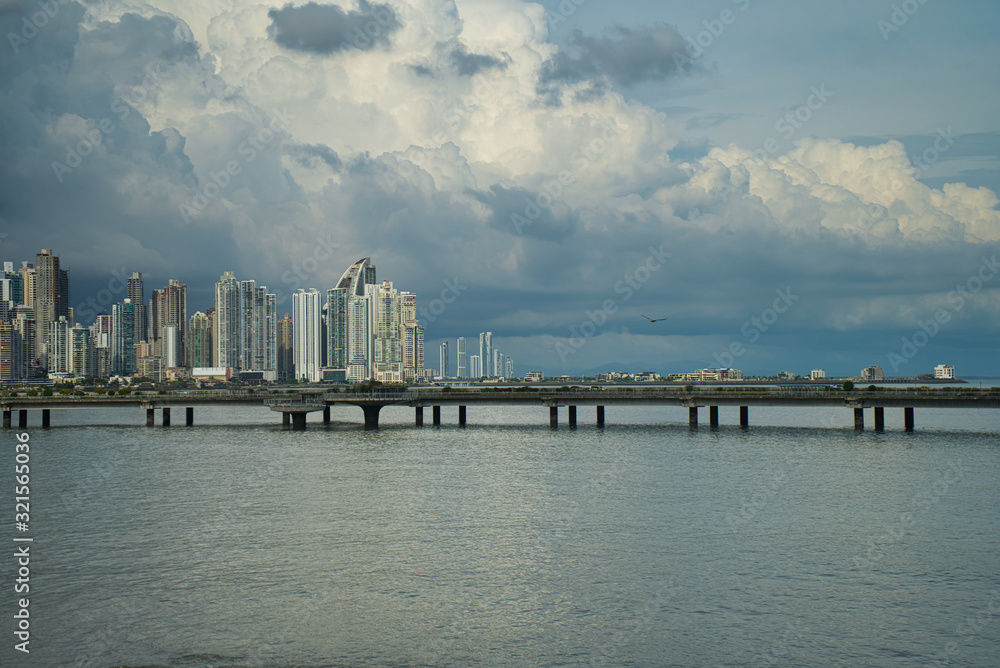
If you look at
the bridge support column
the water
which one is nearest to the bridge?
the bridge support column

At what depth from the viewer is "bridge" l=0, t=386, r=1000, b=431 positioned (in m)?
99.2

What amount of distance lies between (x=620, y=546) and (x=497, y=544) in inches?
227

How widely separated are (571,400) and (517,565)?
78.2 meters

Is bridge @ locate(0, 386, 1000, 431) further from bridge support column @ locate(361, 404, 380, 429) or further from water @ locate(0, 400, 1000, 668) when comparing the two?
water @ locate(0, 400, 1000, 668)

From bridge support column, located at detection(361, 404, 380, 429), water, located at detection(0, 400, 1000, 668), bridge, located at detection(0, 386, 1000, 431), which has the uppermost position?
bridge, located at detection(0, 386, 1000, 431)

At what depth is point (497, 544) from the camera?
39875mm

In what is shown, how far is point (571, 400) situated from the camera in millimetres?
113500

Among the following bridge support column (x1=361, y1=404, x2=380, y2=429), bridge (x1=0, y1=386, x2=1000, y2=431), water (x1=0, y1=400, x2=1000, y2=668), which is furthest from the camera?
bridge support column (x1=361, y1=404, x2=380, y2=429)

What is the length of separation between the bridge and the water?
28.5 metres

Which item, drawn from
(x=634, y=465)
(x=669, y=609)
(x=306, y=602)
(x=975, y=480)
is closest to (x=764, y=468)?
(x=634, y=465)

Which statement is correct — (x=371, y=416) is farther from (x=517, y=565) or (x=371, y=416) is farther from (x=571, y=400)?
(x=517, y=565)

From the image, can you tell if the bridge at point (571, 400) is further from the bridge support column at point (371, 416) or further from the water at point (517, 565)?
the water at point (517, 565)

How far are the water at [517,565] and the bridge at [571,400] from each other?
2848 cm

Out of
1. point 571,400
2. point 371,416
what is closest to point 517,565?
point 571,400
